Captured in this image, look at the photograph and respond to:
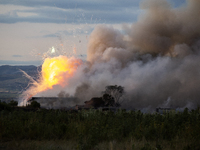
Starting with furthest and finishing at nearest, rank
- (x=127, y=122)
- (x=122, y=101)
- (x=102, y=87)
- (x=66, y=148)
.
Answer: (x=102, y=87), (x=122, y=101), (x=127, y=122), (x=66, y=148)

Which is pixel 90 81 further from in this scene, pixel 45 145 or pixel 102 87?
pixel 45 145

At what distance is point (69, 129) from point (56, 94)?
61.5m

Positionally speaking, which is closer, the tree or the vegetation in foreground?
the vegetation in foreground

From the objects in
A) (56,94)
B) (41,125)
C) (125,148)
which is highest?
(56,94)

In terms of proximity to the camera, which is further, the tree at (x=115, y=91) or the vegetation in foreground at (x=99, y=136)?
the tree at (x=115, y=91)

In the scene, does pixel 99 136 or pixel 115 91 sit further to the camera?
pixel 115 91

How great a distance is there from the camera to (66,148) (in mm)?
13734

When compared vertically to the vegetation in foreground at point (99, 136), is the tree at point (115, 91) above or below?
above

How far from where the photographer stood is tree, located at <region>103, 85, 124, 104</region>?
7012 centimetres

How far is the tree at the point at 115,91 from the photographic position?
2761 inches

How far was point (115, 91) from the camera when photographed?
70.9 metres

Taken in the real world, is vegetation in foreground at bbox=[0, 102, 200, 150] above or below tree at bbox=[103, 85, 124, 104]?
below

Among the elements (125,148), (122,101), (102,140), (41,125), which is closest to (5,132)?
(41,125)

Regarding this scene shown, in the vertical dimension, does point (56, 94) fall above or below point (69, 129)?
above
